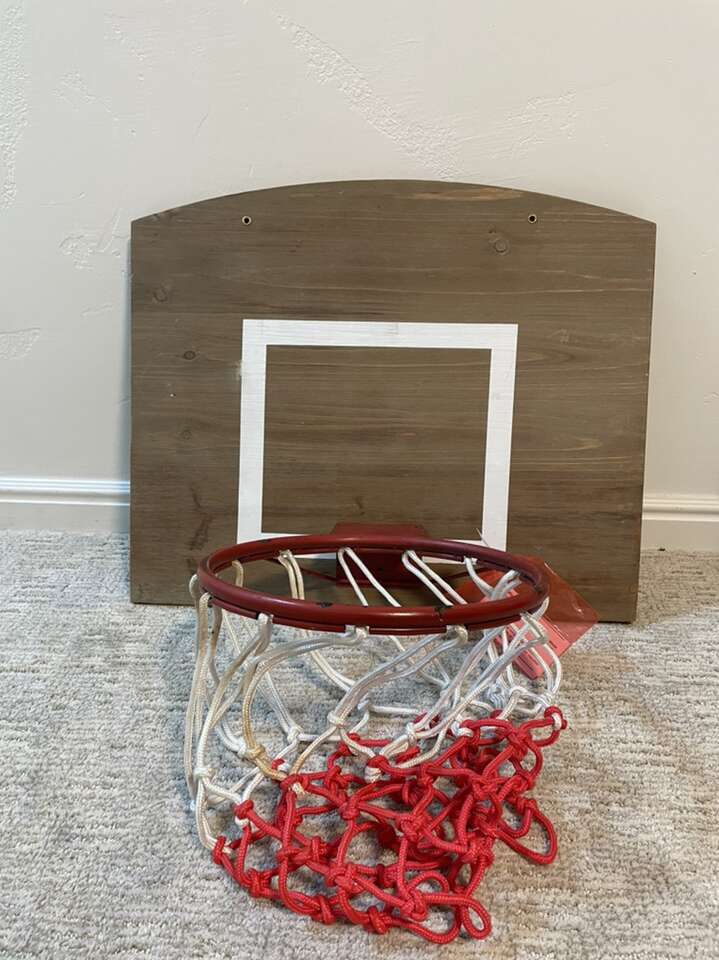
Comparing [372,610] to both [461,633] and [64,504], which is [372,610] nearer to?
[461,633]

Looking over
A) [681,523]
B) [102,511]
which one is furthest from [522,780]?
[102,511]

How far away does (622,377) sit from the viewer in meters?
0.93

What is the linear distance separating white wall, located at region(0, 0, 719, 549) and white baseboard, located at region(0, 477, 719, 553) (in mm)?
148

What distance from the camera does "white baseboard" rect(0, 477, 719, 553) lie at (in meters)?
1.10

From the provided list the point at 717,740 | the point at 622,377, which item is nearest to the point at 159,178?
the point at 622,377

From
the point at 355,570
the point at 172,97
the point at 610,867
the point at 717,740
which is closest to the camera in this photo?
the point at 610,867

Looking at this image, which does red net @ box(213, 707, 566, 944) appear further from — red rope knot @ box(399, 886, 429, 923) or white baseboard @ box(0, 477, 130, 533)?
white baseboard @ box(0, 477, 130, 533)

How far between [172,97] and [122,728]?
803mm

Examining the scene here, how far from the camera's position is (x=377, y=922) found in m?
0.48

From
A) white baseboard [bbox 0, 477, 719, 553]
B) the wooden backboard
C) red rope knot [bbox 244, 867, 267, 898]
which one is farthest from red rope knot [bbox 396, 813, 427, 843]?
white baseboard [bbox 0, 477, 719, 553]

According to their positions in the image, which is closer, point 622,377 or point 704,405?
point 622,377

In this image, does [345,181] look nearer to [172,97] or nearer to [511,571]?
[172,97]

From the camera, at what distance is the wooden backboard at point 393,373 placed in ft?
3.05

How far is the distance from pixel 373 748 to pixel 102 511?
66 cm
